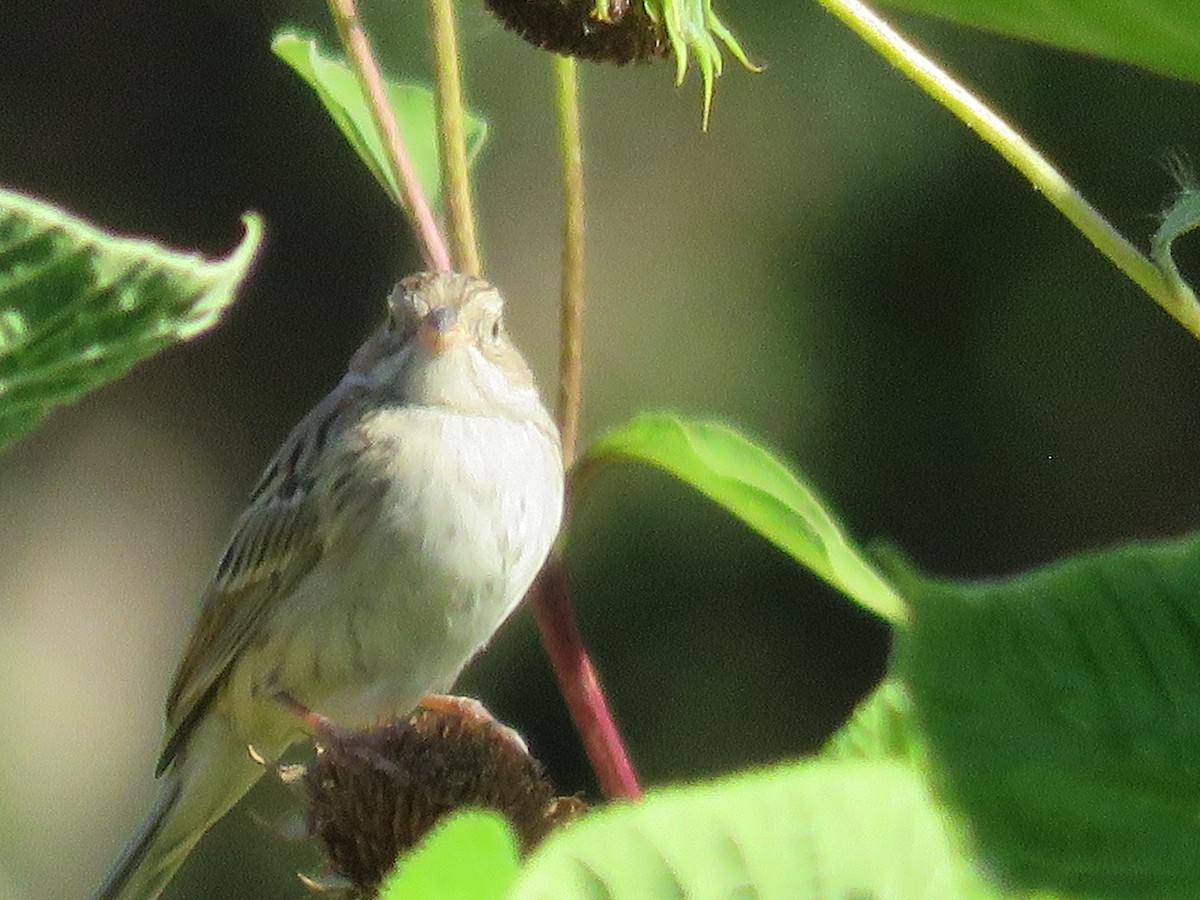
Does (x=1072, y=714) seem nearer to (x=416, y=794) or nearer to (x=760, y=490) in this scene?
(x=760, y=490)

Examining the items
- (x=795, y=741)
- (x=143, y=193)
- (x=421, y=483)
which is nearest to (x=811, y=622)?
(x=795, y=741)

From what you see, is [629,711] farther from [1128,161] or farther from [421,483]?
[421,483]

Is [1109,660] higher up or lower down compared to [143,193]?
higher up

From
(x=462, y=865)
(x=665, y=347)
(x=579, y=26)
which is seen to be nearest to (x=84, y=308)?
(x=462, y=865)

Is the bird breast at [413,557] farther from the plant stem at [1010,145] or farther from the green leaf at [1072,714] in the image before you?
the green leaf at [1072,714]

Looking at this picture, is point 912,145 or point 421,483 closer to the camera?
point 421,483

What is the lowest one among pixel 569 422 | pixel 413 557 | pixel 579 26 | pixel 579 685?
pixel 413 557
